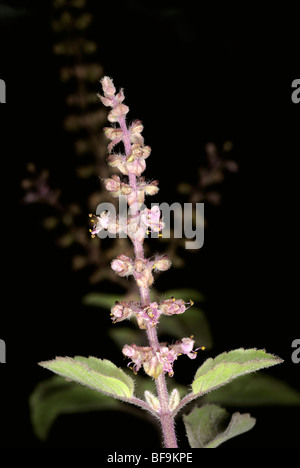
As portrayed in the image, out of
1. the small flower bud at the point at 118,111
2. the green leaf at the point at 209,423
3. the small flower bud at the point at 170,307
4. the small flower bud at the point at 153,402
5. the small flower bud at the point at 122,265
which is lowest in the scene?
the green leaf at the point at 209,423

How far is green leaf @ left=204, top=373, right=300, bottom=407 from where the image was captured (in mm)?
745

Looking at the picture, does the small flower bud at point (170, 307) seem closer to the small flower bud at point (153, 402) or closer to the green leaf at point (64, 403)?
the small flower bud at point (153, 402)

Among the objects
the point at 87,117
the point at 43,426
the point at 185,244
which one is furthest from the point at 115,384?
the point at 87,117

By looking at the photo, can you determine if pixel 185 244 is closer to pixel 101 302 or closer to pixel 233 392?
pixel 101 302

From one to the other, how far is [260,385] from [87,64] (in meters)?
0.85

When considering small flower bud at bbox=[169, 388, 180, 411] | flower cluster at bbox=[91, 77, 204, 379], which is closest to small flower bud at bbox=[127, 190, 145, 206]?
flower cluster at bbox=[91, 77, 204, 379]

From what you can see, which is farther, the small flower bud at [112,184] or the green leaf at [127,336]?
the green leaf at [127,336]

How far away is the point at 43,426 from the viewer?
2.50 ft

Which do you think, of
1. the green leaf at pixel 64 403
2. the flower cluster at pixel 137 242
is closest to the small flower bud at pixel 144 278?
the flower cluster at pixel 137 242

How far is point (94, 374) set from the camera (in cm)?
49

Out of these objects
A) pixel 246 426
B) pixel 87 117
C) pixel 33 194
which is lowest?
pixel 246 426

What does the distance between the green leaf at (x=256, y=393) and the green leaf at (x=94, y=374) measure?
0.96ft

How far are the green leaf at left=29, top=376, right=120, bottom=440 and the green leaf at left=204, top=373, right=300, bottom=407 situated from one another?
Answer: 0.17 metres

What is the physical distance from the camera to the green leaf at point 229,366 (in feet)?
1.56
